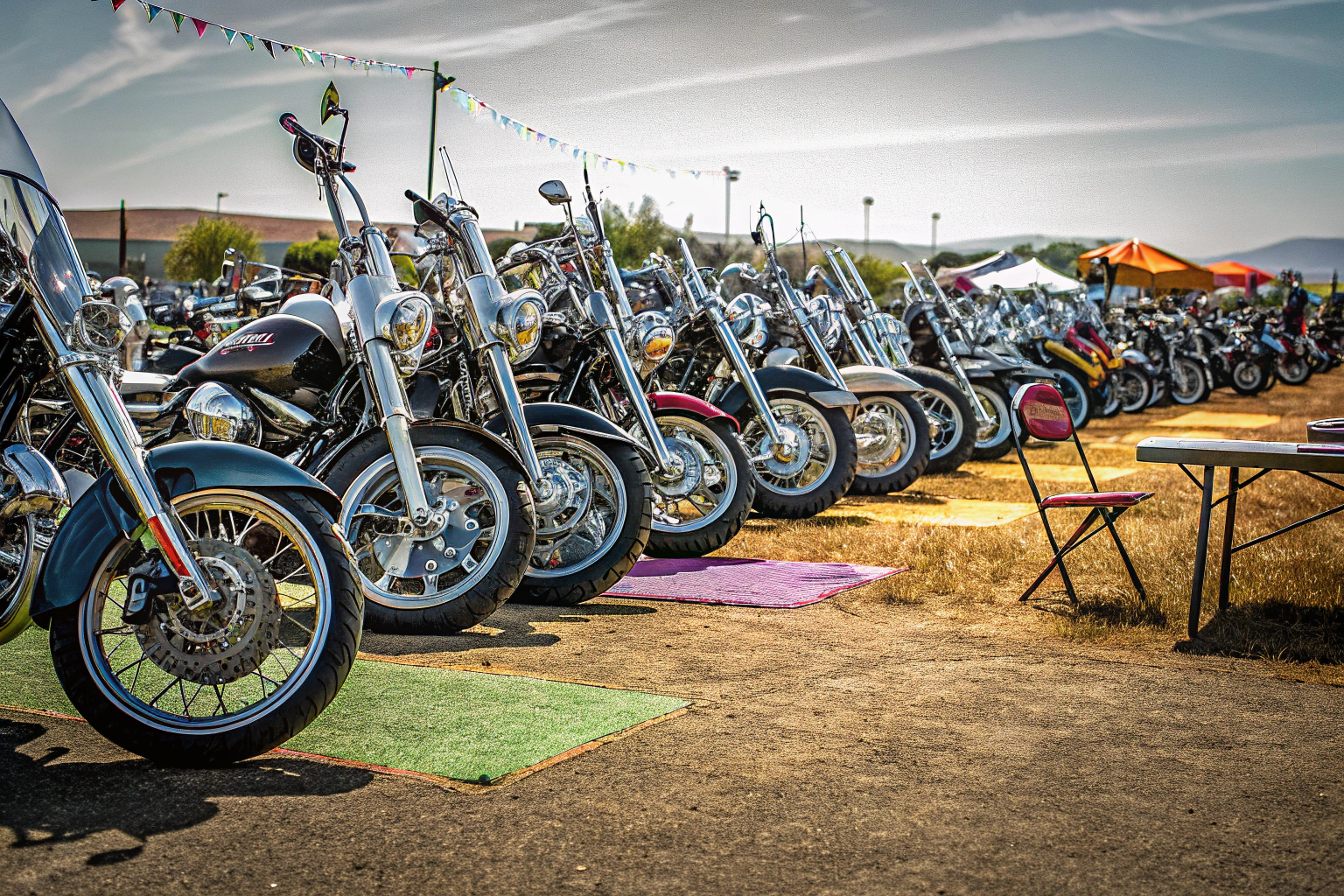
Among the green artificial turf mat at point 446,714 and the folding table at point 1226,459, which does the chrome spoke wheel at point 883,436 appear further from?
the green artificial turf mat at point 446,714

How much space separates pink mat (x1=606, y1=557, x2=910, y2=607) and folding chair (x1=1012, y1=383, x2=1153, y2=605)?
87 centimetres

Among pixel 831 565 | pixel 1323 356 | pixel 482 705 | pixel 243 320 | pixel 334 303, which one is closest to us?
pixel 482 705

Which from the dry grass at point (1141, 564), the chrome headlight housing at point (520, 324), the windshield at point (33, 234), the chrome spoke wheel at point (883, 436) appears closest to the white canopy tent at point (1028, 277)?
the chrome spoke wheel at point (883, 436)

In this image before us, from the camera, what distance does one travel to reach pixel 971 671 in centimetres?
421

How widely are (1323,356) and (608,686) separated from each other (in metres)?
27.5

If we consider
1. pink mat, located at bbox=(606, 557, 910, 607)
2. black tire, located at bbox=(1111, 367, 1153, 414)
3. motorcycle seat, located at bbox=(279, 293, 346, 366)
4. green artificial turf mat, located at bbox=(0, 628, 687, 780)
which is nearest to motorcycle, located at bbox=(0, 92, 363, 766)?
green artificial turf mat, located at bbox=(0, 628, 687, 780)

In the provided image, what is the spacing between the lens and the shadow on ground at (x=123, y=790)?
8.75 ft

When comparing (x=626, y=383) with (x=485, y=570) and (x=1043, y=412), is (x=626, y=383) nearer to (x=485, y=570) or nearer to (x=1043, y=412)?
(x=485, y=570)

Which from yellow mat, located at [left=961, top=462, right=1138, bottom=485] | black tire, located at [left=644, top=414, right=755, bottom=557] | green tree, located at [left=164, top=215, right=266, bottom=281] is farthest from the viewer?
green tree, located at [left=164, top=215, right=266, bottom=281]

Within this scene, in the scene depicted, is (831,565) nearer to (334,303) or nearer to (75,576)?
(334,303)

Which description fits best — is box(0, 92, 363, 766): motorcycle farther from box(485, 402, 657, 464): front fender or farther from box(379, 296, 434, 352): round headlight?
box(485, 402, 657, 464): front fender

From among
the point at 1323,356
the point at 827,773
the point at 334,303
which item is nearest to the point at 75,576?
the point at 827,773

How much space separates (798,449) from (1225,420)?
1025 cm

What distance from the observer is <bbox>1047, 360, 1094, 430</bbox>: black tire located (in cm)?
1399
